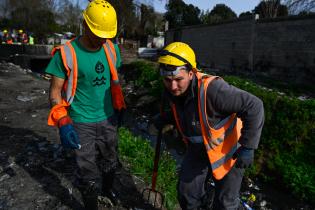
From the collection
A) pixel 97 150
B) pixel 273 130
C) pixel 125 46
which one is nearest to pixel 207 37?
pixel 273 130

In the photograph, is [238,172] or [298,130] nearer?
[238,172]

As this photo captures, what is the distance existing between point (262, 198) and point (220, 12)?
4814cm

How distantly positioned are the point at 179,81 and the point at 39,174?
2.61 meters

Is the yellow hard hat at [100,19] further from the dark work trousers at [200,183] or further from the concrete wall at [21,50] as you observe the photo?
the concrete wall at [21,50]

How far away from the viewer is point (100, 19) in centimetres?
270

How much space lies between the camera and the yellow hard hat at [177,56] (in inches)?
95.3

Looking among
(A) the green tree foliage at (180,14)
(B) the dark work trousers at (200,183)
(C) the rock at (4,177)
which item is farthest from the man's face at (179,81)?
(A) the green tree foliage at (180,14)

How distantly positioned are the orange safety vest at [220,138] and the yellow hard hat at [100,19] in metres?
0.86

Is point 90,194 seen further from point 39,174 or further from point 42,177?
point 39,174

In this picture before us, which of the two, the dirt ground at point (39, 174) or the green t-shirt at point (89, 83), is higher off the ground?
the green t-shirt at point (89, 83)

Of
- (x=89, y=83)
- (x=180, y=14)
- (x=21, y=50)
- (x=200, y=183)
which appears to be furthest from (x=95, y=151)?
(x=180, y=14)

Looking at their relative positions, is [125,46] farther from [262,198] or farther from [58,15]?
[262,198]

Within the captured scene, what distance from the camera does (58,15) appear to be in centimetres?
4838

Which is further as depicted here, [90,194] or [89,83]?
[90,194]
